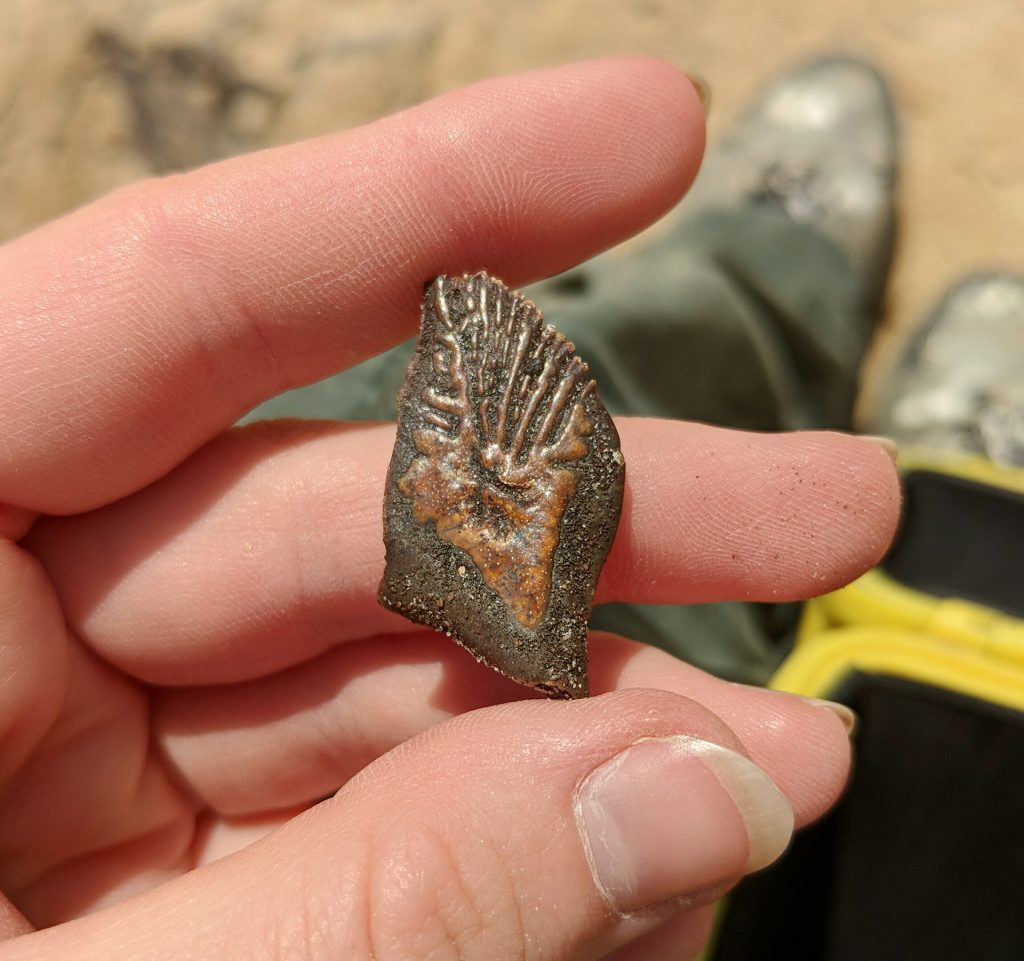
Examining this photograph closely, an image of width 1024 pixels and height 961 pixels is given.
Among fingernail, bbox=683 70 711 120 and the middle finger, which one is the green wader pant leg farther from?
fingernail, bbox=683 70 711 120

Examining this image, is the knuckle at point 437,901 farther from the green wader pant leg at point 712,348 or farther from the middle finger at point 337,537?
the green wader pant leg at point 712,348

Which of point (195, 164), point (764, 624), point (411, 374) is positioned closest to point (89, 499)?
point (411, 374)

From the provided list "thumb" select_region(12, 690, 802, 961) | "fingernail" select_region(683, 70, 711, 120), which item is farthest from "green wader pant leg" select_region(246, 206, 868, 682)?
"thumb" select_region(12, 690, 802, 961)

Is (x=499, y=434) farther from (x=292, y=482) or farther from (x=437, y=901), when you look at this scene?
(x=437, y=901)

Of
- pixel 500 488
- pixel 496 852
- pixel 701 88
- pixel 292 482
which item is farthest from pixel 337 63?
pixel 496 852

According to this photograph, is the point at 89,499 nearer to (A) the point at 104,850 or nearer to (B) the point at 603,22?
(A) the point at 104,850

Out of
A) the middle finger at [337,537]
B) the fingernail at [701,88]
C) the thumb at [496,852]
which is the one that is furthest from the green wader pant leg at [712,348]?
the thumb at [496,852]
